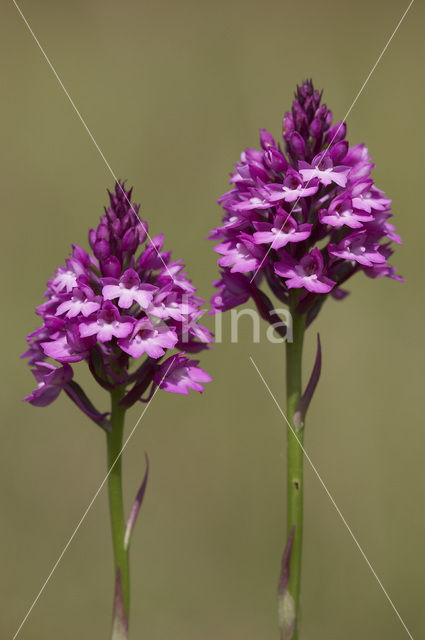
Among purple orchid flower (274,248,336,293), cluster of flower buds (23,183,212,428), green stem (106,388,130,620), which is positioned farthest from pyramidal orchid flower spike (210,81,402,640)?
green stem (106,388,130,620)

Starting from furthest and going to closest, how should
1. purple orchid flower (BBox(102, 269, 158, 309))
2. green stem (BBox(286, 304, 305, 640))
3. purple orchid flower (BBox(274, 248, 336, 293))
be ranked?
green stem (BBox(286, 304, 305, 640)), purple orchid flower (BBox(274, 248, 336, 293)), purple orchid flower (BBox(102, 269, 158, 309))

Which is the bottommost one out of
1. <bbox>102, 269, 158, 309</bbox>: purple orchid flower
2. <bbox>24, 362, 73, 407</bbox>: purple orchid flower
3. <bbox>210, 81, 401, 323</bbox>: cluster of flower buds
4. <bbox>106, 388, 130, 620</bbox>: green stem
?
<bbox>106, 388, 130, 620</bbox>: green stem

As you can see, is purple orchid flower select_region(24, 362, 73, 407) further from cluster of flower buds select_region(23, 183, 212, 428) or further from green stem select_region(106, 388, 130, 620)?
green stem select_region(106, 388, 130, 620)

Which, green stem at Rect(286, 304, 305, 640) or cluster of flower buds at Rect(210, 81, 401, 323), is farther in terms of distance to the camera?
green stem at Rect(286, 304, 305, 640)

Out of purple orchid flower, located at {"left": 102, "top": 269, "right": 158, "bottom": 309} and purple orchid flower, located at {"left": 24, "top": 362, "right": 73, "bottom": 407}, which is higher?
purple orchid flower, located at {"left": 102, "top": 269, "right": 158, "bottom": 309}

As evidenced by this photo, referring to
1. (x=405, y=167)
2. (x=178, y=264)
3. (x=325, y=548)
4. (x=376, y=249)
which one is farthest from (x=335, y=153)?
(x=405, y=167)

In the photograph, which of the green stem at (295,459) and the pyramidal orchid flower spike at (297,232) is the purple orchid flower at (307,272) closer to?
the pyramidal orchid flower spike at (297,232)

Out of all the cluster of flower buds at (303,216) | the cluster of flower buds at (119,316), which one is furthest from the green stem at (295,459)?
the cluster of flower buds at (119,316)

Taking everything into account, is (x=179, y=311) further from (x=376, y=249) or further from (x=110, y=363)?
(x=376, y=249)
